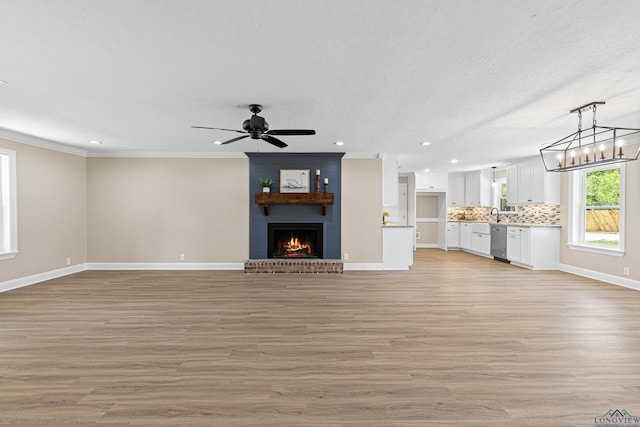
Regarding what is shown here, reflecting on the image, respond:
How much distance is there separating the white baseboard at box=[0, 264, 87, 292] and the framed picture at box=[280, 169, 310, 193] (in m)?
4.31

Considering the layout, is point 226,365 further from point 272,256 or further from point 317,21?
point 272,256

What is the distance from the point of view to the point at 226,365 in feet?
7.73

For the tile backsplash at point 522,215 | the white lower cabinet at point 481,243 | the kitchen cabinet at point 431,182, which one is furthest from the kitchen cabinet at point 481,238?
the kitchen cabinet at point 431,182

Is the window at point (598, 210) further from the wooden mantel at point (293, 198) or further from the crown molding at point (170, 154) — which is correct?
the crown molding at point (170, 154)

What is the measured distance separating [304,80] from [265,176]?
366 cm

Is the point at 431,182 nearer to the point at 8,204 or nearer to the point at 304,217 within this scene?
the point at 304,217

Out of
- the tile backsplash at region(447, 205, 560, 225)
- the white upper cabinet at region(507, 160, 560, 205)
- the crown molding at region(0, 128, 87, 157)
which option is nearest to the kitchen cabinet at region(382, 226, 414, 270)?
the white upper cabinet at region(507, 160, 560, 205)

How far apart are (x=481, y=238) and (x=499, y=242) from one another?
0.90 m

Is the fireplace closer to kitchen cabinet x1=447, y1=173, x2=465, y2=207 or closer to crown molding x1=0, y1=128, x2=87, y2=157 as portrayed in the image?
crown molding x1=0, y1=128, x2=87, y2=157

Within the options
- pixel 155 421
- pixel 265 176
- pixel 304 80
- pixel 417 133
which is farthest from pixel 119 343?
pixel 417 133

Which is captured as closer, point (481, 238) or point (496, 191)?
point (481, 238)

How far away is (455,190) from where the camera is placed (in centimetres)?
960

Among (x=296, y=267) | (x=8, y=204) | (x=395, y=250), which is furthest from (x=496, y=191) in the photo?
(x=8, y=204)

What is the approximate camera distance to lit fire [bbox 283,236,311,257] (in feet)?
21.2
